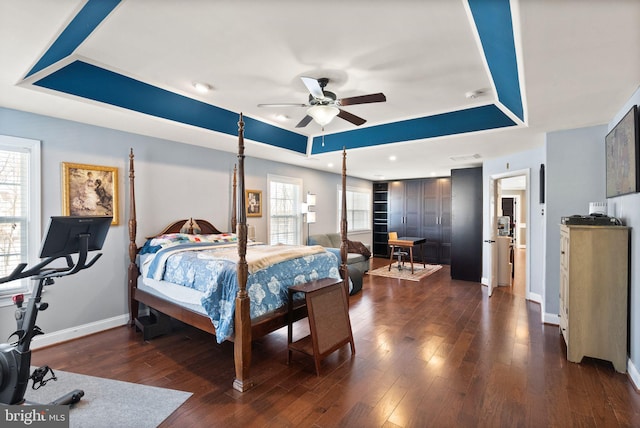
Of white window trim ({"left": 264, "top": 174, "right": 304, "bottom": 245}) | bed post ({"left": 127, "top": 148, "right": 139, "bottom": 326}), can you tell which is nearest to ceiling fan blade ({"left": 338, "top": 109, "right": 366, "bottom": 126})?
bed post ({"left": 127, "top": 148, "right": 139, "bottom": 326})

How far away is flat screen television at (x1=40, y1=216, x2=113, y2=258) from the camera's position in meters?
2.02

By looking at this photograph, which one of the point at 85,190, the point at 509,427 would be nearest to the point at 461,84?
the point at 509,427

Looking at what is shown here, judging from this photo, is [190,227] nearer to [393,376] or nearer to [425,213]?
[393,376]

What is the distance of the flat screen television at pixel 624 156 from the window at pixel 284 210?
480 cm

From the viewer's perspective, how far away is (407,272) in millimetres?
6938

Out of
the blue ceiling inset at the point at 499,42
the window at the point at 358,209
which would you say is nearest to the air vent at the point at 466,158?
the blue ceiling inset at the point at 499,42

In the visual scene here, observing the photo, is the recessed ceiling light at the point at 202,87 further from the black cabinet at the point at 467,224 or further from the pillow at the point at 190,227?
the black cabinet at the point at 467,224

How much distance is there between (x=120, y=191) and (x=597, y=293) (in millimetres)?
5368

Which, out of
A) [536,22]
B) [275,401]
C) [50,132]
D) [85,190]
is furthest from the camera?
[85,190]

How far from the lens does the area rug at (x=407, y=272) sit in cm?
654

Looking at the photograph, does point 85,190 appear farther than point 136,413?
Yes

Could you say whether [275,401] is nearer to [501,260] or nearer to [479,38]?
[479,38]

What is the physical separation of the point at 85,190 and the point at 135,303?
58.8 inches

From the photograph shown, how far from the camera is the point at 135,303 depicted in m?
3.76
